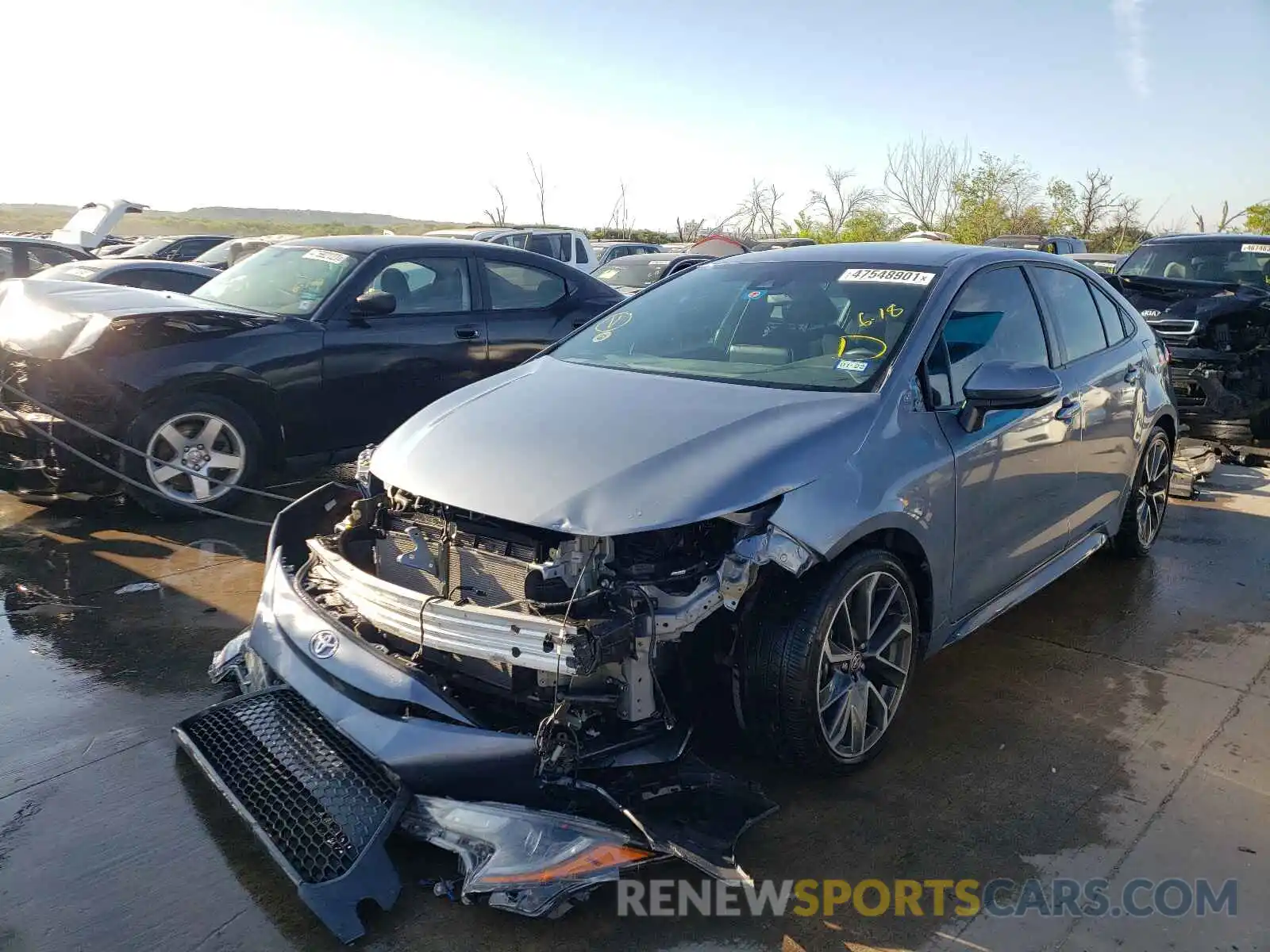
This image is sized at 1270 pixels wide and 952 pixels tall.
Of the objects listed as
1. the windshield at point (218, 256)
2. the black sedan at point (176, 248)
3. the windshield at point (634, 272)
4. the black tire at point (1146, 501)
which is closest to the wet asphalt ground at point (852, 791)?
the black tire at point (1146, 501)

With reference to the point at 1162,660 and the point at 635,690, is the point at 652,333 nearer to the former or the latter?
the point at 635,690

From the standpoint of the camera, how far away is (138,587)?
5062mm

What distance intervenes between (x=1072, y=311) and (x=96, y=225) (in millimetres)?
14867

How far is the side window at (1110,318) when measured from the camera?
503 centimetres

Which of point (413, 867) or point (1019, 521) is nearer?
point (413, 867)

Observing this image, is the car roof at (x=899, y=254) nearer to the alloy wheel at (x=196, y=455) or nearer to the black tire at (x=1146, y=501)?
the black tire at (x=1146, y=501)

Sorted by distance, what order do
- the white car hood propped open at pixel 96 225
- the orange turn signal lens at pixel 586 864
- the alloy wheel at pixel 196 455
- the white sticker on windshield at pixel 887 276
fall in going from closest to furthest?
the orange turn signal lens at pixel 586 864 < the white sticker on windshield at pixel 887 276 < the alloy wheel at pixel 196 455 < the white car hood propped open at pixel 96 225

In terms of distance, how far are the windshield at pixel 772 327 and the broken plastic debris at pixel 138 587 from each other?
97.4 inches

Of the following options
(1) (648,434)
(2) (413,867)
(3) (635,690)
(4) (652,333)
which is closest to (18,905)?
(2) (413,867)

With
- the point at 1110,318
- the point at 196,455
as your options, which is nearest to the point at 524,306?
the point at 196,455

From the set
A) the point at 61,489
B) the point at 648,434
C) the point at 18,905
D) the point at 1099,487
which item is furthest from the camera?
the point at 61,489

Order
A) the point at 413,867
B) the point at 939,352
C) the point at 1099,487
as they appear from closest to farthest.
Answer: the point at 413,867 → the point at 939,352 → the point at 1099,487

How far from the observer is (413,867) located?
2.84 meters

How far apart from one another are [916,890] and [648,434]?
156 cm
